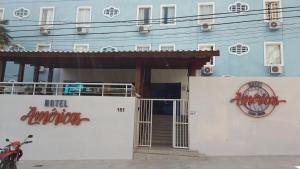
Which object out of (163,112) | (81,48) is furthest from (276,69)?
(81,48)

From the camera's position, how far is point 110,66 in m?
18.2

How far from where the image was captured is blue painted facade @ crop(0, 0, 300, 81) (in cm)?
1906

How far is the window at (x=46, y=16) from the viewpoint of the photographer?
70.9 feet

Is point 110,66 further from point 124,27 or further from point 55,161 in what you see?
point 55,161

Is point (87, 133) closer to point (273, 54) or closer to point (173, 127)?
point (173, 127)

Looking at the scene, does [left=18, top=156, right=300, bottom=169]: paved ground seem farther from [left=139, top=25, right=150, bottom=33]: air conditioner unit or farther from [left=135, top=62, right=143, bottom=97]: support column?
[left=139, top=25, right=150, bottom=33]: air conditioner unit

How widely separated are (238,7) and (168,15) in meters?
3.99

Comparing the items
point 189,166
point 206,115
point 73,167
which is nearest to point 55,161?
point 73,167

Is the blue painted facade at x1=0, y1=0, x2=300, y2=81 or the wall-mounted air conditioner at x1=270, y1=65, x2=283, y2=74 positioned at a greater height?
the blue painted facade at x1=0, y1=0, x2=300, y2=81

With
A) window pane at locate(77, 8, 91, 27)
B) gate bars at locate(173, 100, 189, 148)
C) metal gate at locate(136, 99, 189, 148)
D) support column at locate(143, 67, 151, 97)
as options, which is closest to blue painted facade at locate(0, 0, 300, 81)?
window pane at locate(77, 8, 91, 27)

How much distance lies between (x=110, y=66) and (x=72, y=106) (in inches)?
170

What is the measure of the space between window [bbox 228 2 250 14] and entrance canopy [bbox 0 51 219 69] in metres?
5.08

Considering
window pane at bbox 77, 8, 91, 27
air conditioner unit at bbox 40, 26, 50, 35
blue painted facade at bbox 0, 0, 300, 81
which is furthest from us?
window pane at bbox 77, 8, 91, 27

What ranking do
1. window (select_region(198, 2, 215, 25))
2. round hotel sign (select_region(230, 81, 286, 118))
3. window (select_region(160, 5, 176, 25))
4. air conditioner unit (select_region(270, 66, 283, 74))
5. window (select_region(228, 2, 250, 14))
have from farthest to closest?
1. window (select_region(160, 5, 176, 25))
2. window (select_region(198, 2, 215, 25))
3. window (select_region(228, 2, 250, 14))
4. air conditioner unit (select_region(270, 66, 283, 74))
5. round hotel sign (select_region(230, 81, 286, 118))
